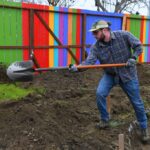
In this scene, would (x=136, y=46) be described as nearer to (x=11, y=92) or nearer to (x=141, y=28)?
(x=11, y=92)

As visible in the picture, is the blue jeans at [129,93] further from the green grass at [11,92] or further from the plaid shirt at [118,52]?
the green grass at [11,92]

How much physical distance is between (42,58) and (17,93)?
293cm

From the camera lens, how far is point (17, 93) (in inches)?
340

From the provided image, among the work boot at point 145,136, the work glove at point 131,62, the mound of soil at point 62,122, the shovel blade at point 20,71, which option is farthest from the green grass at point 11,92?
the work glove at point 131,62

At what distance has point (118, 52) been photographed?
19.6 feet

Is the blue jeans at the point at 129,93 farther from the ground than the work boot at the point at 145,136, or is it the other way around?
the blue jeans at the point at 129,93

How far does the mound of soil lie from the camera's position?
18.2 ft

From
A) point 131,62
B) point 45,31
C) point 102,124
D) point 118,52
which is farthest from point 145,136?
point 45,31

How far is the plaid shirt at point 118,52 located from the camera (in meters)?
5.94

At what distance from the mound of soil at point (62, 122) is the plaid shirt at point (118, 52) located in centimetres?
103

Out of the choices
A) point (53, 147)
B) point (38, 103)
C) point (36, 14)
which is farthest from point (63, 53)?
point (53, 147)

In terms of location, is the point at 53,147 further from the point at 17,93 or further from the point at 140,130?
the point at 17,93

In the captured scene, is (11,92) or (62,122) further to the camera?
(11,92)

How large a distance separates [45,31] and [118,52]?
5677 millimetres
